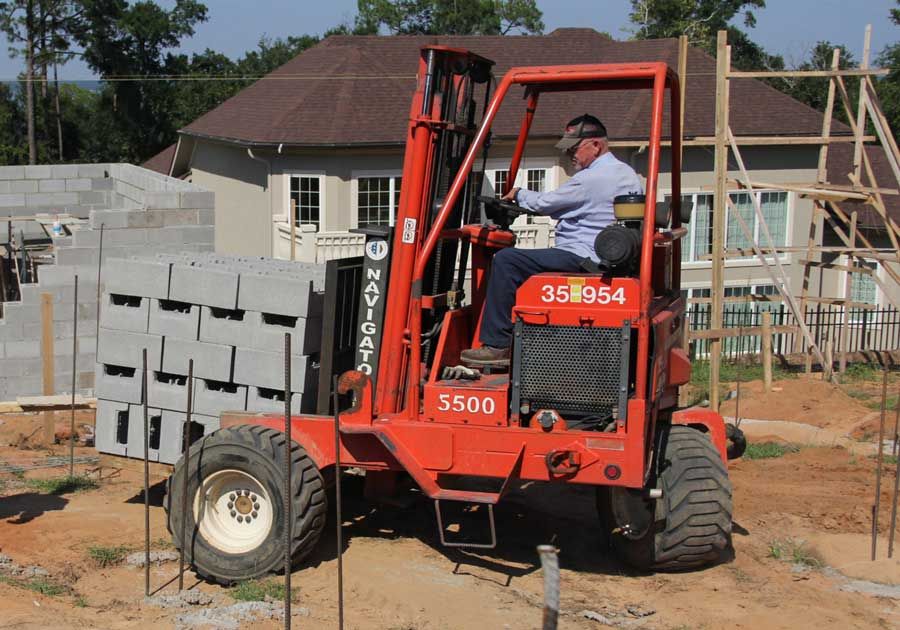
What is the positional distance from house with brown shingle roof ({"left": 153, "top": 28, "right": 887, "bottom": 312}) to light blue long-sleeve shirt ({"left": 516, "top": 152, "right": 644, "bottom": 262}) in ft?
45.3

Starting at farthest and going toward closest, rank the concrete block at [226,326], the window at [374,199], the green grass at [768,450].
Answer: the window at [374,199]
the green grass at [768,450]
the concrete block at [226,326]

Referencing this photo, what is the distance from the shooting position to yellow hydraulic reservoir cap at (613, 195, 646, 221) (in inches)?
253

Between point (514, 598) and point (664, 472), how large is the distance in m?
1.32

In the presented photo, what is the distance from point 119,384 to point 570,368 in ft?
11.7

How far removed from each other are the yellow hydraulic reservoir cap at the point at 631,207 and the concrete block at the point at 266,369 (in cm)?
245

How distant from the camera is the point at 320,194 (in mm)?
22766

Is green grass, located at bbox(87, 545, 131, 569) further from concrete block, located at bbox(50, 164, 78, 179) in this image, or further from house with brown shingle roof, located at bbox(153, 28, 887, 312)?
house with brown shingle roof, located at bbox(153, 28, 887, 312)

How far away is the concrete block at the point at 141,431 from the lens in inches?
314

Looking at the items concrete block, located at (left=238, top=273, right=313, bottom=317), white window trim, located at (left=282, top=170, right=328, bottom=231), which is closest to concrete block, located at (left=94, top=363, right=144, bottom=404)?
concrete block, located at (left=238, top=273, right=313, bottom=317)

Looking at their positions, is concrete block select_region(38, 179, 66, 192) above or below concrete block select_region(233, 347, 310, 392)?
above

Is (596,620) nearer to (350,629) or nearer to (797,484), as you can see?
(350,629)

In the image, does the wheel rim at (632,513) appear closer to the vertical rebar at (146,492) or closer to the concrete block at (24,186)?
the vertical rebar at (146,492)

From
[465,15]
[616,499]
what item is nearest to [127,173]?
[616,499]

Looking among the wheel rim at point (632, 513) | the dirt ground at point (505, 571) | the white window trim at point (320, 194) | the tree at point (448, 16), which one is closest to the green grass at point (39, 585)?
the dirt ground at point (505, 571)
